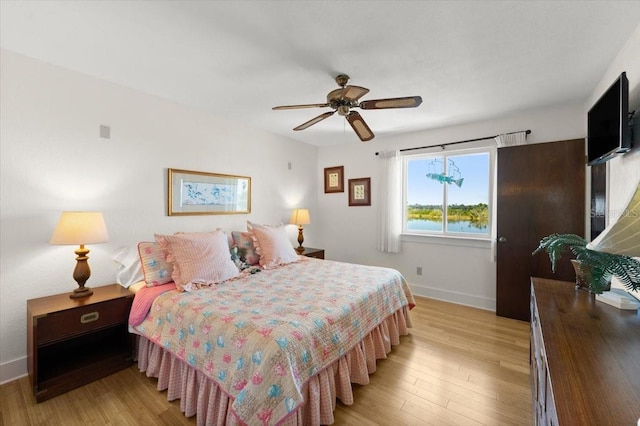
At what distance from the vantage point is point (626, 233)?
78cm

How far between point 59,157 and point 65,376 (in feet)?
5.61

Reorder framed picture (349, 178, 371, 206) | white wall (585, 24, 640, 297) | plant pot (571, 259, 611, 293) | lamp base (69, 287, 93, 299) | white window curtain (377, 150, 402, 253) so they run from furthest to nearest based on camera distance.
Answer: framed picture (349, 178, 371, 206) < white window curtain (377, 150, 402, 253) < lamp base (69, 287, 93, 299) < white wall (585, 24, 640, 297) < plant pot (571, 259, 611, 293)

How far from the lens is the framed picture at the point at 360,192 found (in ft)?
14.9

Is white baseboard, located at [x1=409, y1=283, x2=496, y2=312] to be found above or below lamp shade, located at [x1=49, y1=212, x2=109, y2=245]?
below

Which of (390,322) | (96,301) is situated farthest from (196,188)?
(390,322)

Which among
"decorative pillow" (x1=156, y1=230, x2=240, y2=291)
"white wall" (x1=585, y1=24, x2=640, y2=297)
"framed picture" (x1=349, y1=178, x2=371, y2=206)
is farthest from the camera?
"framed picture" (x1=349, y1=178, x2=371, y2=206)

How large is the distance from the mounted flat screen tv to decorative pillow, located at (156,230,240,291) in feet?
9.93

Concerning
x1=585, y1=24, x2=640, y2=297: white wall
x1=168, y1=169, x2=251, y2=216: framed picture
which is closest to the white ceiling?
x1=585, y1=24, x2=640, y2=297: white wall

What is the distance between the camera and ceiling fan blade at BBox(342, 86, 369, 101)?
1.93 meters

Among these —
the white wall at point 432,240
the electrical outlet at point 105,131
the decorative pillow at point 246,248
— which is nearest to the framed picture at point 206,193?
the decorative pillow at point 246,248

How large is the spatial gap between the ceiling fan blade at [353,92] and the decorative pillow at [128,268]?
228 centimetres

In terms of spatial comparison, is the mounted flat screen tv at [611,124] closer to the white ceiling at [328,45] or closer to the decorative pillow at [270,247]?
the white ceiling at [328,45]

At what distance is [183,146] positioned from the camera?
121 inches

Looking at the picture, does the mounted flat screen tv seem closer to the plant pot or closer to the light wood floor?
the plant pot
